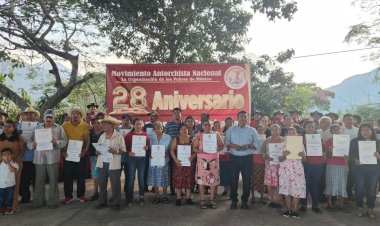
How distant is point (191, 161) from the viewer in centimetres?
675

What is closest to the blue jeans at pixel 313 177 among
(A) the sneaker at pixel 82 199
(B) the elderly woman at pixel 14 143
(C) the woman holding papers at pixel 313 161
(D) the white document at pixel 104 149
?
(C) the woman holding papers at pixel 313 161

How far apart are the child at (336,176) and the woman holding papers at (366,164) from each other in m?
0.29

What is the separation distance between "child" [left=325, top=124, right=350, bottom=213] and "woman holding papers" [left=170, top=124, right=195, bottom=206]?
2525 mm

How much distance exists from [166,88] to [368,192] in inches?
230

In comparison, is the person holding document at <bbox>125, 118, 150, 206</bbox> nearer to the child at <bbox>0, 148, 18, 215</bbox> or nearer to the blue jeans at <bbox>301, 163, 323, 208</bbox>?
the child at <bbox>0, 148, 18, 215</bbox>

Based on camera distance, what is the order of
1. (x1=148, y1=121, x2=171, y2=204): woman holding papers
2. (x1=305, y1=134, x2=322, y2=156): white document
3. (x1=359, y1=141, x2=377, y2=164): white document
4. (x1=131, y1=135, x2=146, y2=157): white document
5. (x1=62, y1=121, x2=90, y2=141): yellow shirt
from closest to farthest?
(x1=359, y1=141, x2=377, y2=164): white document, (x1=305, y1=134, x2=322, y2=156): white document, (x1=131, y1=135, x2=146, y2=157): white document, (x1=148, y1=121, x2=171, y2=204): woman holding papers, (x1=62, y1=121, x2=90, y2=141): yellow shirt

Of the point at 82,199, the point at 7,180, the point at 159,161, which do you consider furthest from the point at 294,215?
the point at 7,180

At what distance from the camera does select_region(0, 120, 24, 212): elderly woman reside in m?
6.13

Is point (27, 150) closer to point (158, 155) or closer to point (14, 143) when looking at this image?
point (14, 143)

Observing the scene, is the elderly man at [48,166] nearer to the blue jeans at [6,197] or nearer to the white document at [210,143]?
the blue jeans at [6,197]

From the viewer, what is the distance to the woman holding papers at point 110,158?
20.8ft

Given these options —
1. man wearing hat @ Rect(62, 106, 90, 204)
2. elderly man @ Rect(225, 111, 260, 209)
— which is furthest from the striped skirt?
man wearing hat @ Rect(62, 106, 90, 204)

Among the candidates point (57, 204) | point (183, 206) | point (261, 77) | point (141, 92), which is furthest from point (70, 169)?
point (261, 77)

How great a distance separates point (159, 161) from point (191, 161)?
0.62 metres
